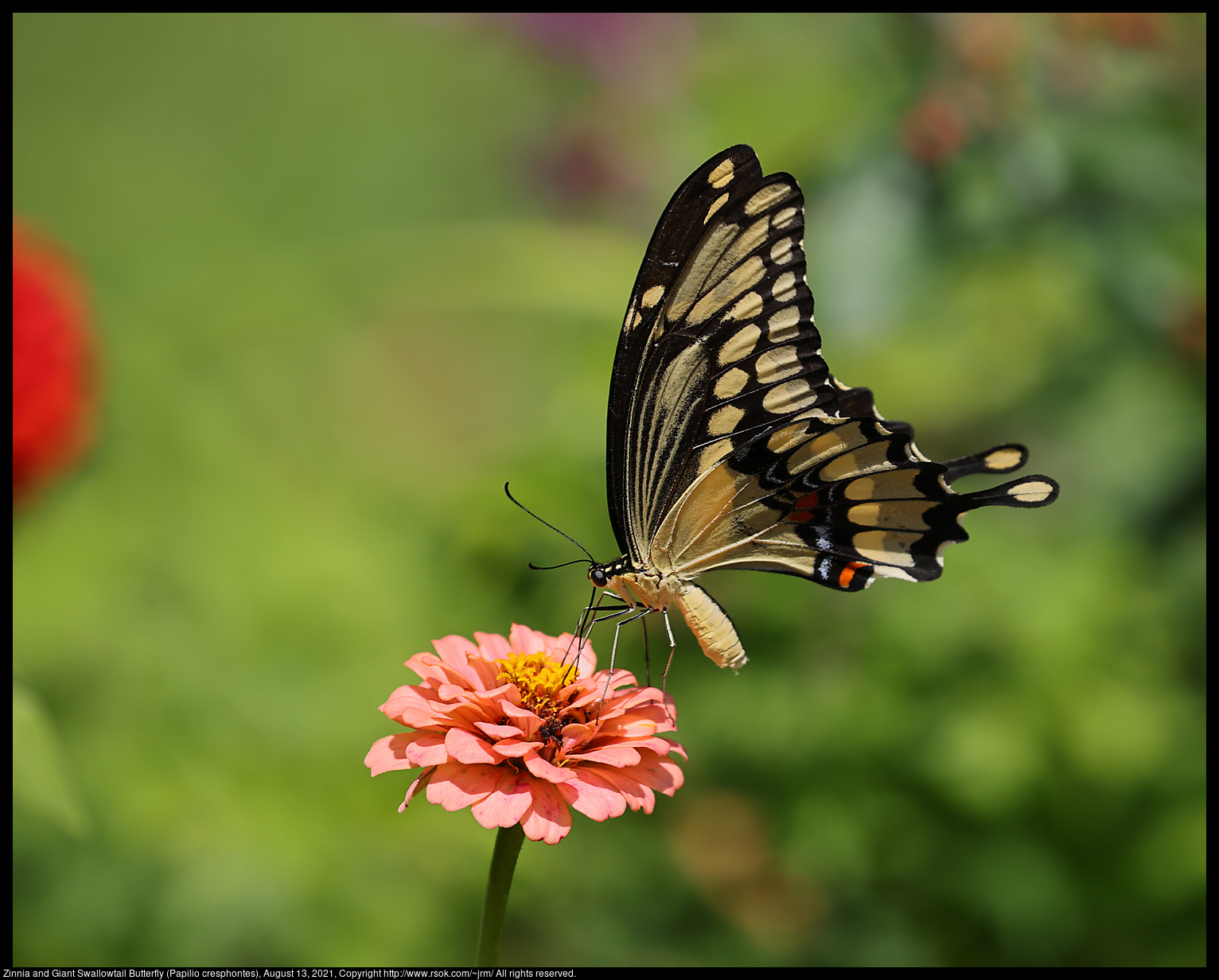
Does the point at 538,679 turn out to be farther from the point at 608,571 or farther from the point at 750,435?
the point at 750,435

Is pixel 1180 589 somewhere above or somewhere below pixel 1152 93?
below

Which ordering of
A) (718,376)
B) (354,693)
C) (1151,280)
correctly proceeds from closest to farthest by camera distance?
(718,376)
(1151,280)
(354,693)

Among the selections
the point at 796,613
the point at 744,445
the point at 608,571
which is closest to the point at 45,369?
the point at 608,571

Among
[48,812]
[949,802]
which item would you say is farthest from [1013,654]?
[48,812]

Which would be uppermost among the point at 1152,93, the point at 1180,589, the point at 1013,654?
the point at 1152,93

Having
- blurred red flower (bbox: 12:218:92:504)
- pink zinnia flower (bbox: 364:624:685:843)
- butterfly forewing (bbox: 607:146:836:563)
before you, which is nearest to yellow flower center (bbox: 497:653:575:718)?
pink zinnia flower (bbox: 364:624:685:843)
